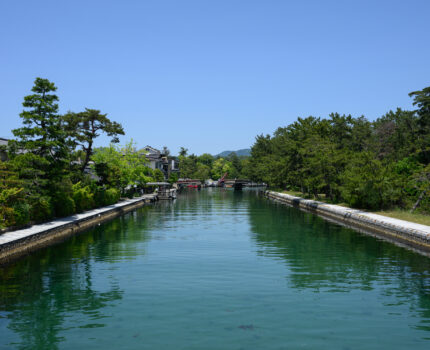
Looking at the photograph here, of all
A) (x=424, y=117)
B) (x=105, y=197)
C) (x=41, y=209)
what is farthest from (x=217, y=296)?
(x=424, y=117)

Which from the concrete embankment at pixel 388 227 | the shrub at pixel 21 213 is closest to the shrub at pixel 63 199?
the shrub at pixel 21 213

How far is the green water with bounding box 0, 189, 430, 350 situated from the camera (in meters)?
13.0

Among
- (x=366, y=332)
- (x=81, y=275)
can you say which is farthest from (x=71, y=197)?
(x=366, y=332)

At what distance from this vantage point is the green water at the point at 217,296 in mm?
13039

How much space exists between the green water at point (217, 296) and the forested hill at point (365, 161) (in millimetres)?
15126

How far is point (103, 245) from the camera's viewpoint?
102 ft

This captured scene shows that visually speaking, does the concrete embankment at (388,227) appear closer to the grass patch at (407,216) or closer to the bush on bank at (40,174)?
the grass patch at (407,216)

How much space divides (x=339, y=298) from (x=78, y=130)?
46.2 m

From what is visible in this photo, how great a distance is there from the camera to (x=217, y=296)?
56.9 ft

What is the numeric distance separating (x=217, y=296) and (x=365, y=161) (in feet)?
121

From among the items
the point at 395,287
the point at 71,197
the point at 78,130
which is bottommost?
the point at 395,287

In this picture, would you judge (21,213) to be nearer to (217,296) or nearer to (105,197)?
(217,296)

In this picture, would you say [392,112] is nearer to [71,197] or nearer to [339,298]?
[71,197]

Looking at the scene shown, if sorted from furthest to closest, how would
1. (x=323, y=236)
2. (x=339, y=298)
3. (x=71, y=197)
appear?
(x=71, y=197)
(x=323, y=236)
(x=339, y=298)
